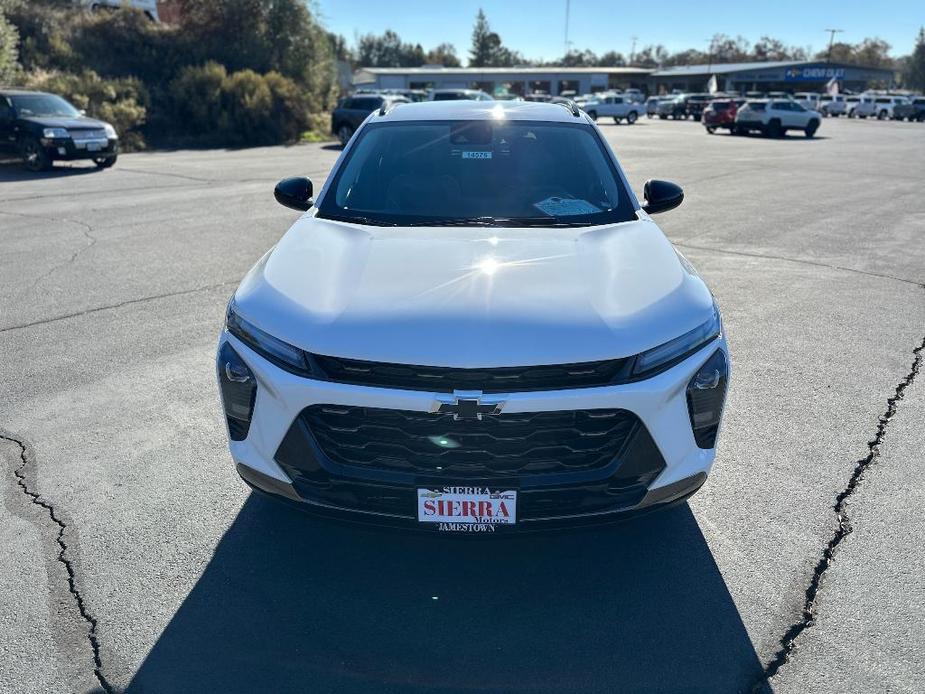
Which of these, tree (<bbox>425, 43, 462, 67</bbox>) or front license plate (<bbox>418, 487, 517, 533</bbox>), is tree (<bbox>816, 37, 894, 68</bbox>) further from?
front license plate (<bbox>418, 487, 517, 533</bbox>)

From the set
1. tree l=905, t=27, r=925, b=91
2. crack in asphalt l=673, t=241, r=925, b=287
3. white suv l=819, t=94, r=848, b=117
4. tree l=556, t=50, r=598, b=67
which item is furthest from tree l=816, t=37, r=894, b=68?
crack in asphalt l=673, t=241, r=925, b=287

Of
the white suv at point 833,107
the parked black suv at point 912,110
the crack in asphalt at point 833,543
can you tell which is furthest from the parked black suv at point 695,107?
the crack in asphalt at point 833,543

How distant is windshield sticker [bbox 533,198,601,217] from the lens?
12.8 ft

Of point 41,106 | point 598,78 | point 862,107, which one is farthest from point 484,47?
point 41,106

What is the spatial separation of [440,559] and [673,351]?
4.25 feet

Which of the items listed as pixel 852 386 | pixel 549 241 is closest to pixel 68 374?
pixel 549 241

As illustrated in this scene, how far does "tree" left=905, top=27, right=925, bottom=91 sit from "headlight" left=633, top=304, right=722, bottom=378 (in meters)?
122

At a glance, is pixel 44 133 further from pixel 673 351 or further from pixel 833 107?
pixel 833 107

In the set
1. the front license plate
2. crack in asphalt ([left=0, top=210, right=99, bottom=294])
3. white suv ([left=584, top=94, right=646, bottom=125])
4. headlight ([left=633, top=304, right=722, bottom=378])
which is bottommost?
crack in asphalt ([left=0, top=210, right=99, bottom=294])

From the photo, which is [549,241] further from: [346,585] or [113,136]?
[113,136]

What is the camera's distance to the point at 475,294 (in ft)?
9.44

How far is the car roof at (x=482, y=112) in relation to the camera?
4.62 metres

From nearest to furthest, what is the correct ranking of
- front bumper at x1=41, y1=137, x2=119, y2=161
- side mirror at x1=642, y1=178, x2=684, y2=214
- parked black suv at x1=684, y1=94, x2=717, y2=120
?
side mirror at x1=642, y1=178, x2=684, y2=214, front bumper at x1=41, y1=137, x2=119, y2=161, parked black suv at x1=684, y1=94, x2=717, y2=120

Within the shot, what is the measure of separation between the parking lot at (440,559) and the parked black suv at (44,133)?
459 inches
